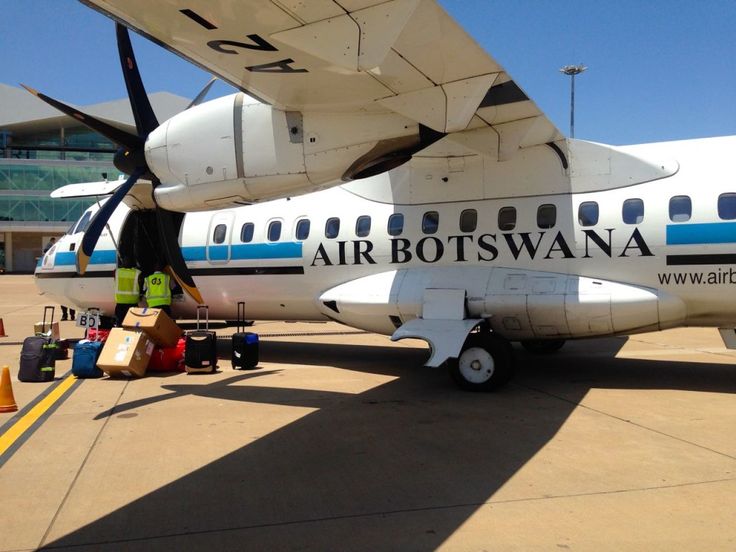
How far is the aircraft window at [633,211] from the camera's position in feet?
27.5

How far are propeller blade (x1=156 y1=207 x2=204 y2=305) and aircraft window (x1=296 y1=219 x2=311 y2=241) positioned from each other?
2288 mm

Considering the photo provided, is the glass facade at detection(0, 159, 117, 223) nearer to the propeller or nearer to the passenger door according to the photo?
the passenger door

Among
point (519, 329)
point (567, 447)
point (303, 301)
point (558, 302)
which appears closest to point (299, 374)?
point (303, 301)

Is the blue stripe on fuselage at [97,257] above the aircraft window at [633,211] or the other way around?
the other way around

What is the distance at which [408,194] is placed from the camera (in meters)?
9.79

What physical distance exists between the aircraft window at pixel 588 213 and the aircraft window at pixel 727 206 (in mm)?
1559

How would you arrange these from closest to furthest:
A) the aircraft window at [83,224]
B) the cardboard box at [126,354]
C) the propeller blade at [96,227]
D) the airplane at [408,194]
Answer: the airplane at [408,194] → the propeller blade at [96,227] → the cardboard box at [126,354] → the aircraft window at [83,224]

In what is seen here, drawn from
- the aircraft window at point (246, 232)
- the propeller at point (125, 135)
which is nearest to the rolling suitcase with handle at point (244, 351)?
the aircraft window at point (246, 232)

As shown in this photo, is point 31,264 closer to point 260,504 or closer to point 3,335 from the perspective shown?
point 3,335

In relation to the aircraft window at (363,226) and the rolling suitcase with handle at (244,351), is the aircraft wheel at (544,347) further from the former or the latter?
the rolling suitcase with handle at (244,351)

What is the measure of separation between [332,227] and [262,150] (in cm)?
352

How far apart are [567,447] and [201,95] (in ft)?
23.0

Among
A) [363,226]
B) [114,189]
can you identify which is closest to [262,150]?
[363,226]

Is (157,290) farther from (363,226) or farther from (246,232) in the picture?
(363,226)
